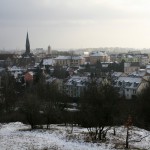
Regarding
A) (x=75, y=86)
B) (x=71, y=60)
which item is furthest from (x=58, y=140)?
(x=71, y=60)

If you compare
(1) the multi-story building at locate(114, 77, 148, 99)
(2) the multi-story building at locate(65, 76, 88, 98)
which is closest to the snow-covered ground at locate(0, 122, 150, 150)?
(1) the multi-story building at locate(114, 77, 148, 99)

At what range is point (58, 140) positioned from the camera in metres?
20.0

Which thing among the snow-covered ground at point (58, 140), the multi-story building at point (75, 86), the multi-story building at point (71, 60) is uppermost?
the multi-story building at point (71, 60)

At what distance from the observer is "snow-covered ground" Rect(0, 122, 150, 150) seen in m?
18.4

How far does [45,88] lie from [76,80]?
57.9 ft

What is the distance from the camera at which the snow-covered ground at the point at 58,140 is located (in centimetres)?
1838

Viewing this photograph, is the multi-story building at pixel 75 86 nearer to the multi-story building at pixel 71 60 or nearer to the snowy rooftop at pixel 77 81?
the snowy rooftop at pixel 77 81

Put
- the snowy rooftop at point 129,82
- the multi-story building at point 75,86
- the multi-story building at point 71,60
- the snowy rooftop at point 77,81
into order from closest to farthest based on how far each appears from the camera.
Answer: the snowy rooftop at point 129,82 < the multi-story building at point 75,86 < the snowy rooftop at point 77,81 < the multi-story building at point 71,60

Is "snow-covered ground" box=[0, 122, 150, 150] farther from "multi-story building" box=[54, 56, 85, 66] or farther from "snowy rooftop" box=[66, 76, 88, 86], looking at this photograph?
"multi-story building" box=[54, 56, 85, 66]

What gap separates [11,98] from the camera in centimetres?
4409

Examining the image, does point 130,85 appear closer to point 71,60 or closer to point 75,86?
point 75,86

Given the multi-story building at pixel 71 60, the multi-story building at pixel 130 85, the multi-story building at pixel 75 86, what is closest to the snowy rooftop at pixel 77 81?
the multi-story building at pixel 75 86

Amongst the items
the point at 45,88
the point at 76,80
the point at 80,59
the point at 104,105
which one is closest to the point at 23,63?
the point at 80,59

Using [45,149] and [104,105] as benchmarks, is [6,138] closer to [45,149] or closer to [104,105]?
[45,149]
